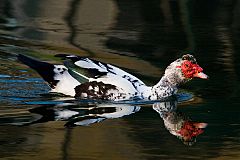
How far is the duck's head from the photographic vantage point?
11.1 m

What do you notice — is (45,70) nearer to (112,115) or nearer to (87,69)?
(87,69)

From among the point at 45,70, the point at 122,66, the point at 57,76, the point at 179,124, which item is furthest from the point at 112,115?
the point at 122,66

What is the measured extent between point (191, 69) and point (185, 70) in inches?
2.6

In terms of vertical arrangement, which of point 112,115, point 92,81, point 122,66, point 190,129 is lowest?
point 190,129

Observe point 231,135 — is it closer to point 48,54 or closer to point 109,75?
point 109,75

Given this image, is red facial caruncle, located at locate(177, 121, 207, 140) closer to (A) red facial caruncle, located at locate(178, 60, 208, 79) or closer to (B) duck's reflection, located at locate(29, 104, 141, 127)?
(B) duck's reflection, located at locate(29, 104, 141, 127)

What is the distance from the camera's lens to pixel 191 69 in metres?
11.1

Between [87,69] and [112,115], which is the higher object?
[87,69]

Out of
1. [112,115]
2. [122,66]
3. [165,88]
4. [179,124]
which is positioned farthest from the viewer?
[122,66]

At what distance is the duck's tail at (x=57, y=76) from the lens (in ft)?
35.7

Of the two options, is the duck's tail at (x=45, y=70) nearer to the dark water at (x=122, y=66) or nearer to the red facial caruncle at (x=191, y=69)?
the dark water at (x=122, y=66)

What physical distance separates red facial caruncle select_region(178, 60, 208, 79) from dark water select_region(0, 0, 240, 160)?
25cm

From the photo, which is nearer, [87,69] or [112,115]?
[112,115]

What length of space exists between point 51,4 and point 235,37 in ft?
12.7
